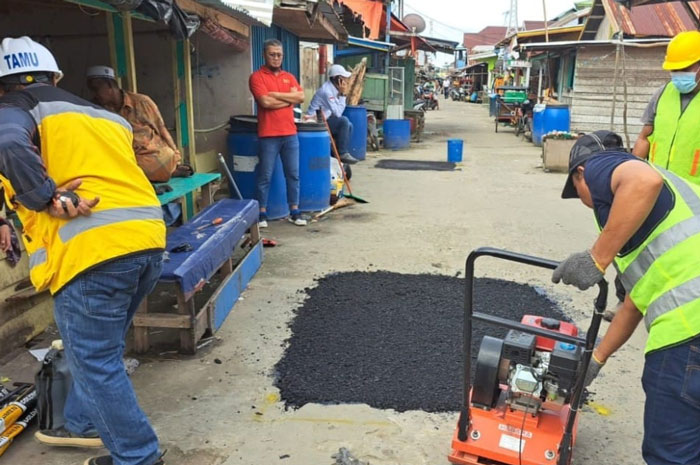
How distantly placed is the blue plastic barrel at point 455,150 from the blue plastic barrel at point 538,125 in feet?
10.8

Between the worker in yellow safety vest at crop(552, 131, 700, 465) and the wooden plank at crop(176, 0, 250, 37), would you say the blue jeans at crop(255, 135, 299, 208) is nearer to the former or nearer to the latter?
the wooden plank at crop(176, 0, 250, 37)

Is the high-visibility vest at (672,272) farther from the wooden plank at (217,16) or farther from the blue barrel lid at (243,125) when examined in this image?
the blue barrel lid at (243,125)

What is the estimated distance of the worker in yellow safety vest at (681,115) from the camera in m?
3.67

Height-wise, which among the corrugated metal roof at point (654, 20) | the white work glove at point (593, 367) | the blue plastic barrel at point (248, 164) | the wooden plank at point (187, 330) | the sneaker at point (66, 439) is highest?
the corrugated metal roof at point (654, 20)

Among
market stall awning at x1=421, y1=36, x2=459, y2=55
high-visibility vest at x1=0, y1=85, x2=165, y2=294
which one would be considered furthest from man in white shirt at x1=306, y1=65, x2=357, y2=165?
market stall awning at x1=421, y1=36, x2=459, y2=55

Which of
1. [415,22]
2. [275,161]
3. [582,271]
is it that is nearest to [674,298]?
[582,271]

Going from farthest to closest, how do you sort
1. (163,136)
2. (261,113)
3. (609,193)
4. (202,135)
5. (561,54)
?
1. (561,54)
2. (202,135)
3. (261,113)
4. (163,136)
5. (609,193)

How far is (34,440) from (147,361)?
0.88 meters

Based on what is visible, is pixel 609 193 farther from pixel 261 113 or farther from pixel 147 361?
pixel 261 113

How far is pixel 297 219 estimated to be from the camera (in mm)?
7289

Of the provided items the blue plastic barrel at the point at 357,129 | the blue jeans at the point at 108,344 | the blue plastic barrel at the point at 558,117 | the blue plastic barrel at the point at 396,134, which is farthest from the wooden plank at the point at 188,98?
the blue plastic barrel at the point at 558,117

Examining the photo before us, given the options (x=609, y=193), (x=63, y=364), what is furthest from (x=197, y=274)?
(x=609, y=193)

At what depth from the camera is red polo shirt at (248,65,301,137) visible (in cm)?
660

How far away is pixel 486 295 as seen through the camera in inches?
196
